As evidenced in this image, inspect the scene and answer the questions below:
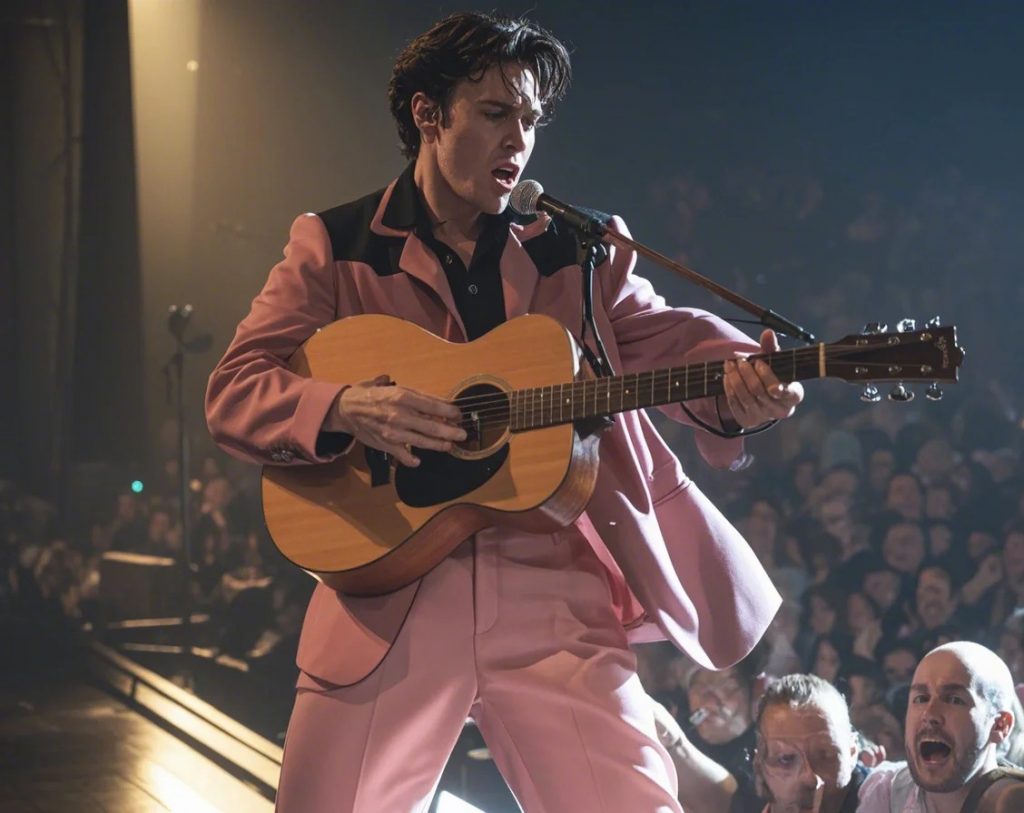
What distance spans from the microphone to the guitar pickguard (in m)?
0.37

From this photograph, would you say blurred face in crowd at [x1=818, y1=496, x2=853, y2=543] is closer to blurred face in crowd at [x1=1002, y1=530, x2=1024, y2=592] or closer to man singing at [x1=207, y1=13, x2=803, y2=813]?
blurred face in crowd at [x1=1002, y1=530, x2=1024, y2=592]

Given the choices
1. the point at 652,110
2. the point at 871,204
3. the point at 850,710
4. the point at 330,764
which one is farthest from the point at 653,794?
the point at 652,110

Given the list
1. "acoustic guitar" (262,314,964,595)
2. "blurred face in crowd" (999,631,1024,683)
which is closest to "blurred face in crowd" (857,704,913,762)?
"blurred face in crowd" (999,631,1024,683)

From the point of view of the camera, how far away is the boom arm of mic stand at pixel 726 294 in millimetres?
1802

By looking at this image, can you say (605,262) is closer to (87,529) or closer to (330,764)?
(330,764)

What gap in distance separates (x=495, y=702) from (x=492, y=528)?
27 centimetres

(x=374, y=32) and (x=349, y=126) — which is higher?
(x=374, y=32)

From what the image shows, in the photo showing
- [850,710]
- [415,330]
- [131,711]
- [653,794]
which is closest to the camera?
[653,794]

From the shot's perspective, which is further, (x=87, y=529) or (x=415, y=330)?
(x=87, y=529)

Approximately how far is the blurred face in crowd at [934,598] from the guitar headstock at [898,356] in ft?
6.56

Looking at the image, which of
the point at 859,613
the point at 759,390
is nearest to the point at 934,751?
the point at 859,613

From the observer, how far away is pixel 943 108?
357 cm

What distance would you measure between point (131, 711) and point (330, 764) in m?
2.91

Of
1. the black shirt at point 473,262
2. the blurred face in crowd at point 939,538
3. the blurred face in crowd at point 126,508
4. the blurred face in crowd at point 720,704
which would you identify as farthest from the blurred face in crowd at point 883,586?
the blurred face in crowd at point 126,508
